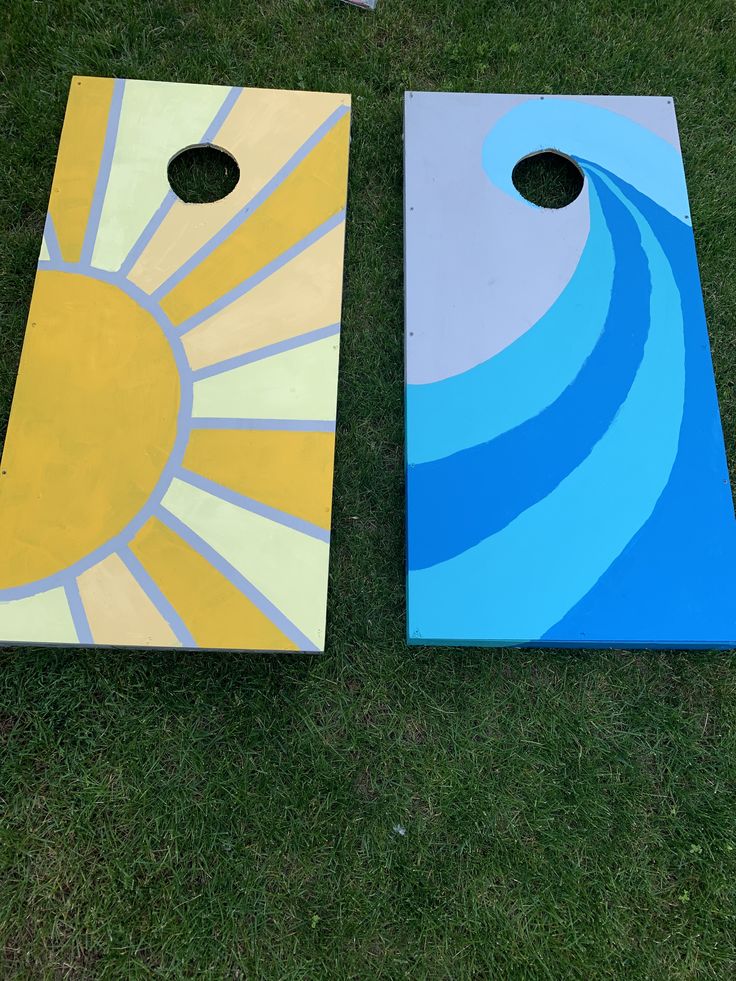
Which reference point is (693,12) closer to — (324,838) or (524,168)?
(524,168)

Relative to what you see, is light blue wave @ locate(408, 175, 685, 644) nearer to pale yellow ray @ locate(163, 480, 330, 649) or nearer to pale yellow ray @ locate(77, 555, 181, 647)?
pale yellow ray @ locate(163, 480, 330, 649)

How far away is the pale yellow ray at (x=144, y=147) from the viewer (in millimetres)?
1994

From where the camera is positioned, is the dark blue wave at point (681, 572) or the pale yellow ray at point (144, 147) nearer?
the dark blue wave at point (681, 572)

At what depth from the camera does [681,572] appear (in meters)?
1.80

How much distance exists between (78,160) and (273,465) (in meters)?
1.17

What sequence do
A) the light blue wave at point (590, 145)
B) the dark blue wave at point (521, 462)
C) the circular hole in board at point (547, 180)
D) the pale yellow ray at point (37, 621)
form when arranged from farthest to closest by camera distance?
the circular hole in board at point (547, 180) → the light blue wave at point (590, 145) → the dark blue wave at point (521, 462) → the pale yellow ray at point (37, 621)

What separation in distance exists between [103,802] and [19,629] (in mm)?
521

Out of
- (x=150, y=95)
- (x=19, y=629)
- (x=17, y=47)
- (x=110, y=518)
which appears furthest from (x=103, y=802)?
(x=17, y=47)

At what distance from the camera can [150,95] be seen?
6.93ft

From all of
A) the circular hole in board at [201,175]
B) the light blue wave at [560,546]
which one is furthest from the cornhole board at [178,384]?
the light blue wave at [560,546]

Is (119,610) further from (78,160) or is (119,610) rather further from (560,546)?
(78,160)

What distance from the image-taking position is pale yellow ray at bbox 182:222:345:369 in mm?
1910

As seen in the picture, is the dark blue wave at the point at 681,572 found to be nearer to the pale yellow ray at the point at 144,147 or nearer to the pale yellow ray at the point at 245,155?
the pale yellow ray at the point at 245,155

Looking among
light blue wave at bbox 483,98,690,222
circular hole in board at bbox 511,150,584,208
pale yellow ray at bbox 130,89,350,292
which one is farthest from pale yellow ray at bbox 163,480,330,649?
circular hole in board at bbox 511,150,584,208
